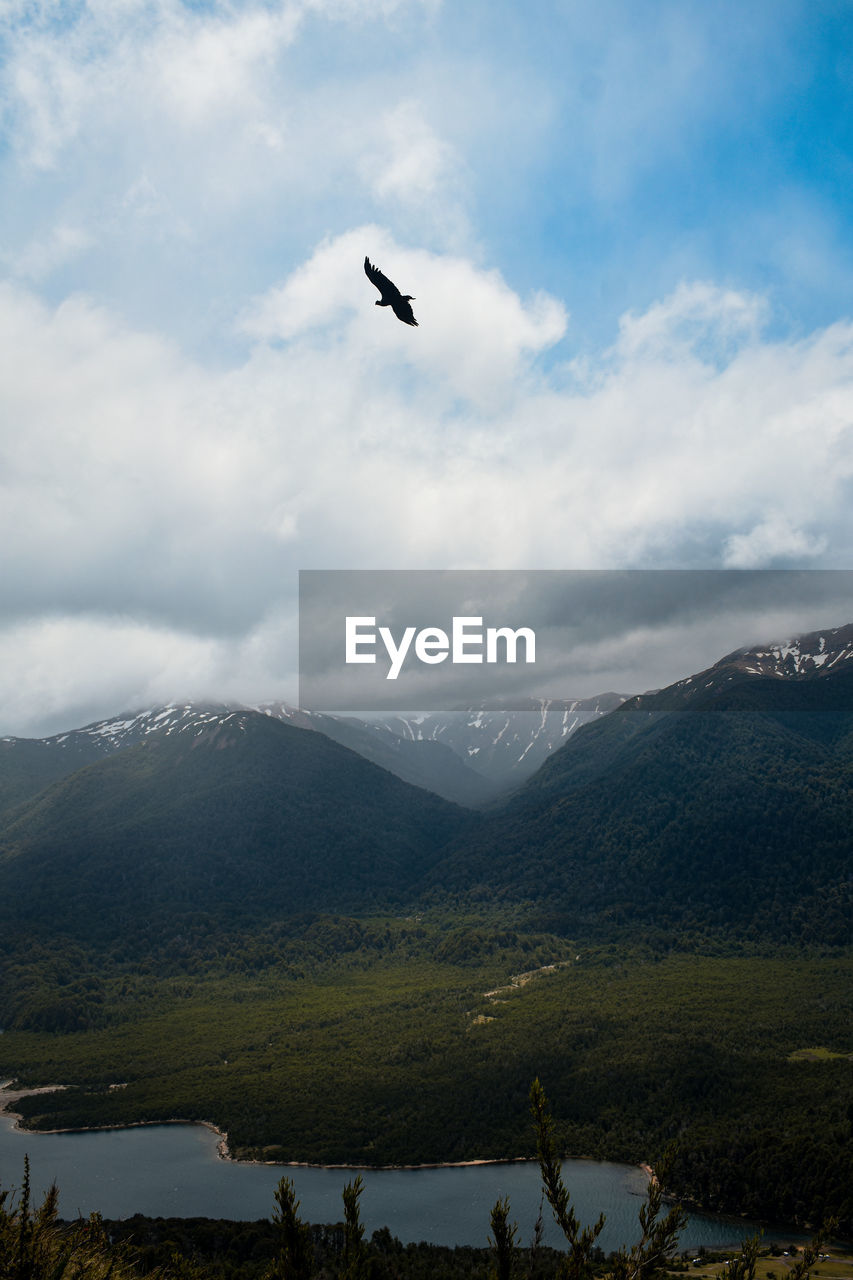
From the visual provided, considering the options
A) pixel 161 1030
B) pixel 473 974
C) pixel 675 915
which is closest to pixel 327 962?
pixel 473 974

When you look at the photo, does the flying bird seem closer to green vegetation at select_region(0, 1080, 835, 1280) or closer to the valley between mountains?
green vegetation at select_region(0, 1080, 835, 1280)

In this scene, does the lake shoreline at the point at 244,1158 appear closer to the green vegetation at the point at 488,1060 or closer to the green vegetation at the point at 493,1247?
the green vegetation at the point at 488,1060

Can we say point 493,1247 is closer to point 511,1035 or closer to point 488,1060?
point 488,1060

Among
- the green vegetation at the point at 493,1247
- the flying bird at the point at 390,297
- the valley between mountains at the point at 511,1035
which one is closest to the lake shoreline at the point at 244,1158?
the valley between mountains at the point at 511,1035

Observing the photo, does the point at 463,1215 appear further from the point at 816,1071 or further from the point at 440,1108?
the point at 816,1071

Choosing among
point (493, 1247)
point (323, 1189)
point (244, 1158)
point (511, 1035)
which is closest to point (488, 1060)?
point (511, 1035)
